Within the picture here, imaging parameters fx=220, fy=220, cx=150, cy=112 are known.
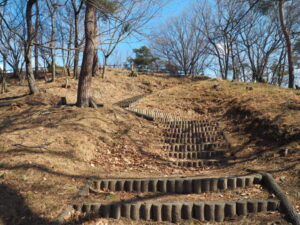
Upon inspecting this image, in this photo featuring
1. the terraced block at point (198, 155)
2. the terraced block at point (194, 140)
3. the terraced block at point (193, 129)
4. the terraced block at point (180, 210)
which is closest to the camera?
the terraced block at point (180, 210)

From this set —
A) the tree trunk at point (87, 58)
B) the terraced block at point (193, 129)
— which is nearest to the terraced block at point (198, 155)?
the terraced block at point (193, 129)

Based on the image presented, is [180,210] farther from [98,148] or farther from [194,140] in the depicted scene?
[194,140]

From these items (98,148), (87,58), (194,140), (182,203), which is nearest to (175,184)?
(182,203)

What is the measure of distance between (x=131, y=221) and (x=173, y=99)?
31.6 feet

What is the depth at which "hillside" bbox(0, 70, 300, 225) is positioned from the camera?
3540 mm

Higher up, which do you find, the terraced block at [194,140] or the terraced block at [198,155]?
the terraced block at [194,140]

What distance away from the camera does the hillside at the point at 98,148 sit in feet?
11.6

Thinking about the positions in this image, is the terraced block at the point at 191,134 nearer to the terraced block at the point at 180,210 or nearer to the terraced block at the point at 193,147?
the terraced block at the point at 193,147

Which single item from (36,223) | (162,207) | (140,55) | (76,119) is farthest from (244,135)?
(140,55)

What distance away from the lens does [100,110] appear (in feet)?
26.2

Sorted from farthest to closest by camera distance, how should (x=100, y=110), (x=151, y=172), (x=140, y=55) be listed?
(x=140, y=55)
(x=100, y=110)
(x=151, y=172)

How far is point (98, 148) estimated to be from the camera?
19.0 feet

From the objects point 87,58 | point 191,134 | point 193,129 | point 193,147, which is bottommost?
point 193,147

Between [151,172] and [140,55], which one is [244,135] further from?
[140,55]
